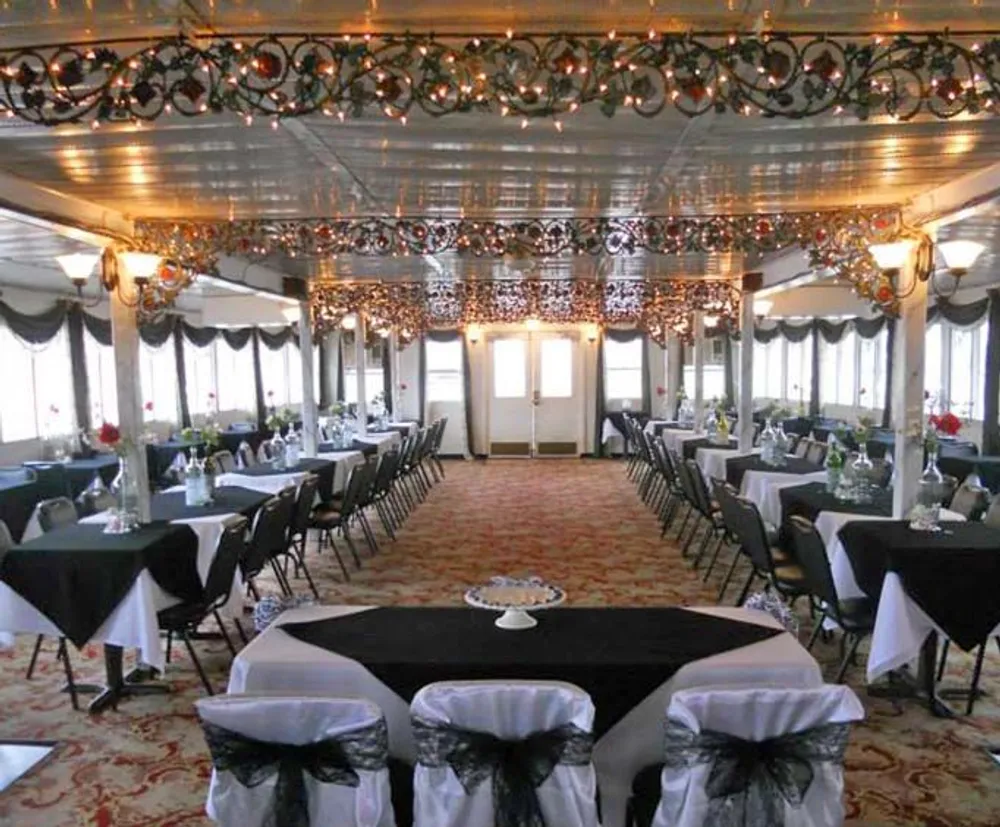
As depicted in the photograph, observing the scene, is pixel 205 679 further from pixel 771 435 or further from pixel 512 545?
pixel 771 435

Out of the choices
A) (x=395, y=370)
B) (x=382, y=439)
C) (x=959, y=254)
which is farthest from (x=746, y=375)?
(x=395, y=370)

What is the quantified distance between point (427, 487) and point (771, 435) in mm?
5653

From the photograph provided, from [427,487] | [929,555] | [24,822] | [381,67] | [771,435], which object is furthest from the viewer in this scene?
[427,487]

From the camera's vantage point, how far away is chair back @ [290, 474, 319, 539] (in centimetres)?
614

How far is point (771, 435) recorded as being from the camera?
27.0 ft

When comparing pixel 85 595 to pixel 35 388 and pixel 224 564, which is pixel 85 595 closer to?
pixel 224 564

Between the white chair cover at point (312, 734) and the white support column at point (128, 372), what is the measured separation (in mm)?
3178

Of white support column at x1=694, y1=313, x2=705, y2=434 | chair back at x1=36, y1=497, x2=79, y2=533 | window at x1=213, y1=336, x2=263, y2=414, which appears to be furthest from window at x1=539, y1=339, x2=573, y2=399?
chair back at x1=36, y1=497, x2=79, y2=533

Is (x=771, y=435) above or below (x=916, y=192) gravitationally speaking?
below

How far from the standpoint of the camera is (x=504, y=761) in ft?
7.68

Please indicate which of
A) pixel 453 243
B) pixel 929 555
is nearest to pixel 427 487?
pixel 453 243

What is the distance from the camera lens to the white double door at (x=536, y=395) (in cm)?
1703

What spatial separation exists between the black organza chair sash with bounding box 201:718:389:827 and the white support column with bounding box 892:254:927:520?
3950mm

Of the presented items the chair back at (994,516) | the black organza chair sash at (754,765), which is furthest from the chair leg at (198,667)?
the chair back at (994,516)
